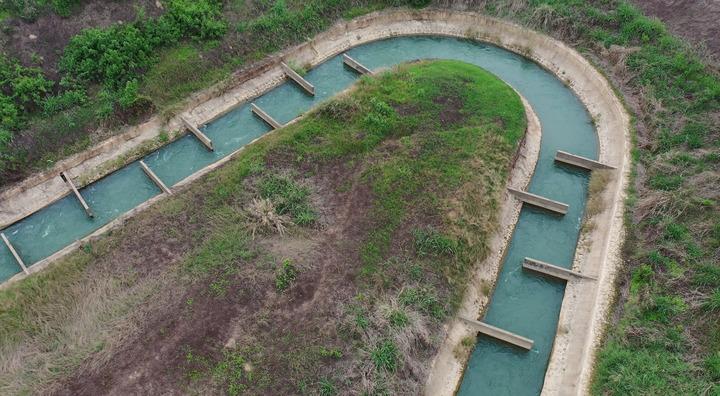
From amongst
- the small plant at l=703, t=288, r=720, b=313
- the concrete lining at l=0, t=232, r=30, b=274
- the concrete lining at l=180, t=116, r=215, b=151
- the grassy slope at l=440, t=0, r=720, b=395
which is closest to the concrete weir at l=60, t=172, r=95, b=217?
the concrete lining at l=0, t=232, r=30, b=274

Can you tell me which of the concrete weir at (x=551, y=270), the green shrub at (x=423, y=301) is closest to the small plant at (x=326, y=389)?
the green shrub at (x=423, y=301)

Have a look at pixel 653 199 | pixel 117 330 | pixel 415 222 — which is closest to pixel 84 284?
pixel 117 330

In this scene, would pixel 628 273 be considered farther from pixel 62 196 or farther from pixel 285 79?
pixel 62 196

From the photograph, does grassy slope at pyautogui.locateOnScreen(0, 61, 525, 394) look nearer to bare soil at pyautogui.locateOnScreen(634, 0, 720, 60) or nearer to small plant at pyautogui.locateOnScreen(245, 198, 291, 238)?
small plant at pyautogui.locateOnScreen(245, 198, 291, 238)

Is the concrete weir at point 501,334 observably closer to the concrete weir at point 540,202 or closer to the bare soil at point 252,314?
the bare soil at point 252,314

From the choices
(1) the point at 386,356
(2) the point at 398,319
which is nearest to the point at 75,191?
(2) the point at 398,319

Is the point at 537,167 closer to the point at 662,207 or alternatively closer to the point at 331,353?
the point at 662,207
